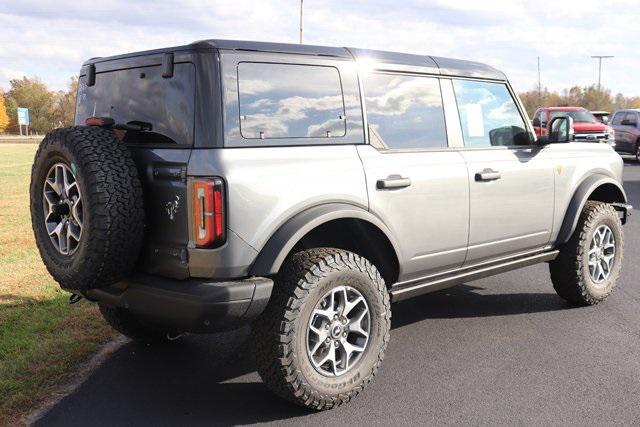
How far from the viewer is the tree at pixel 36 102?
336ft

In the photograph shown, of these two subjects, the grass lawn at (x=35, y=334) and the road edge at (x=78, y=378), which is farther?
the grass lawn at (x=35, y=334)

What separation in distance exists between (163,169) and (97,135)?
0.39 meters

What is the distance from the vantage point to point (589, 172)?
538 cm

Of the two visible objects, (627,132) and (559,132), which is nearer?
(559,132)

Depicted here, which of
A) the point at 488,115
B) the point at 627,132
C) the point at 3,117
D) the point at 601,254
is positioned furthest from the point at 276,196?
the point at 3,117

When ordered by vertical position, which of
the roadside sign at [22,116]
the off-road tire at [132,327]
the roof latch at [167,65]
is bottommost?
the off-road tire at [132,327]

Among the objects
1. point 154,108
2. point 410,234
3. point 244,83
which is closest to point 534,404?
point 410,234

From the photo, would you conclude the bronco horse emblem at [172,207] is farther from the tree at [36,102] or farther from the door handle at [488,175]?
the tree at [36,102]

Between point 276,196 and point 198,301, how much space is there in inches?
25.7

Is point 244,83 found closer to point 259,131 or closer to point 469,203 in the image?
point 259,131

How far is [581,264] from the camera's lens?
5301 millimetres

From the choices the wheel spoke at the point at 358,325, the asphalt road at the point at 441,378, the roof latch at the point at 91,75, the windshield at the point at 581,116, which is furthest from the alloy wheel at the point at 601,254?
the windshield at the point at 581,116

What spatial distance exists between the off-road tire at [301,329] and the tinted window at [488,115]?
1.51 m

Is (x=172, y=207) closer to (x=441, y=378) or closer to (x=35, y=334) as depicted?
(x=441, y=378)
